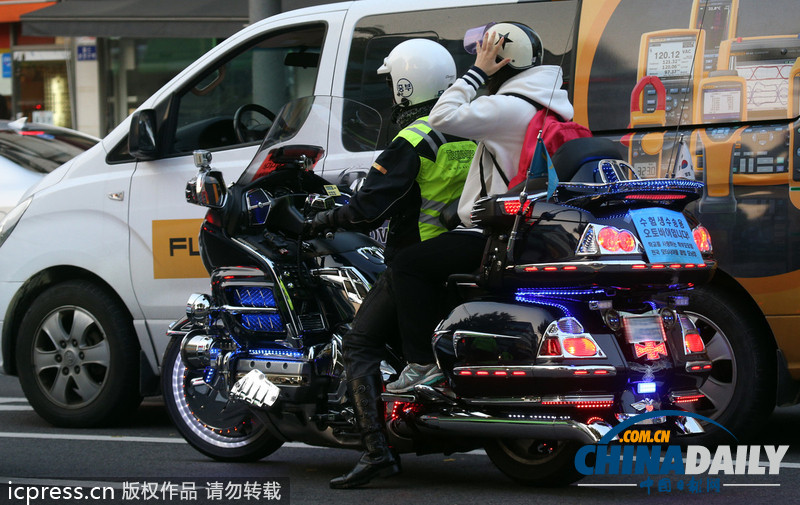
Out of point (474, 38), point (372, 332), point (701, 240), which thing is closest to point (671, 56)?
point (474, 38)

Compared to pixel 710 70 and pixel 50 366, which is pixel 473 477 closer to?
pixel 710 70

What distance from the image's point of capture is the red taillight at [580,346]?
4.48 m

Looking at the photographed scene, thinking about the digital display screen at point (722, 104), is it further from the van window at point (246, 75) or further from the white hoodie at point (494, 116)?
the van window at point (246, 75)

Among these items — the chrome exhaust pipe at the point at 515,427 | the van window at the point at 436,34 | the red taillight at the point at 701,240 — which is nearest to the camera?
the chrome exhaust pipe at the point at 515,427

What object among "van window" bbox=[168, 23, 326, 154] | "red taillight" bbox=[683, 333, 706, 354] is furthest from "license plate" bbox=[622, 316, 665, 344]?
"van window" bbox=[168, 23, 326, 154]

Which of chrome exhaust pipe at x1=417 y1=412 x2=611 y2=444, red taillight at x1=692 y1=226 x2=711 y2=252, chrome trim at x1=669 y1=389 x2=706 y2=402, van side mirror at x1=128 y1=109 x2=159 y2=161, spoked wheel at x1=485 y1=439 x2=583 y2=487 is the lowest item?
spoked wheel at x1=485 y1=439 x2=583 y2=487

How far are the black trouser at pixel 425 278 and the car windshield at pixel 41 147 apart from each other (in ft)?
19.5

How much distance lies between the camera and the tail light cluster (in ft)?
14.7

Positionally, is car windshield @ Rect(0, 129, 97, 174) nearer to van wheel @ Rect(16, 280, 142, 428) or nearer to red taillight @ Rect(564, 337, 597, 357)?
van wheel @ Rect(16, 280, 142, 428)

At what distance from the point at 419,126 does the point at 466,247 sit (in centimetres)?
58

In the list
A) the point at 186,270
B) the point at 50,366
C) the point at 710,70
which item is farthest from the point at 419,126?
the point at 50,366

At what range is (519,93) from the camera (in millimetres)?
4867

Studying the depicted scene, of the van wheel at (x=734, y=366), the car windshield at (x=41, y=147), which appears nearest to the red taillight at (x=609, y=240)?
the van wheel at (x=734, y=366)

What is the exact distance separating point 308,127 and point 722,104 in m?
1.90
